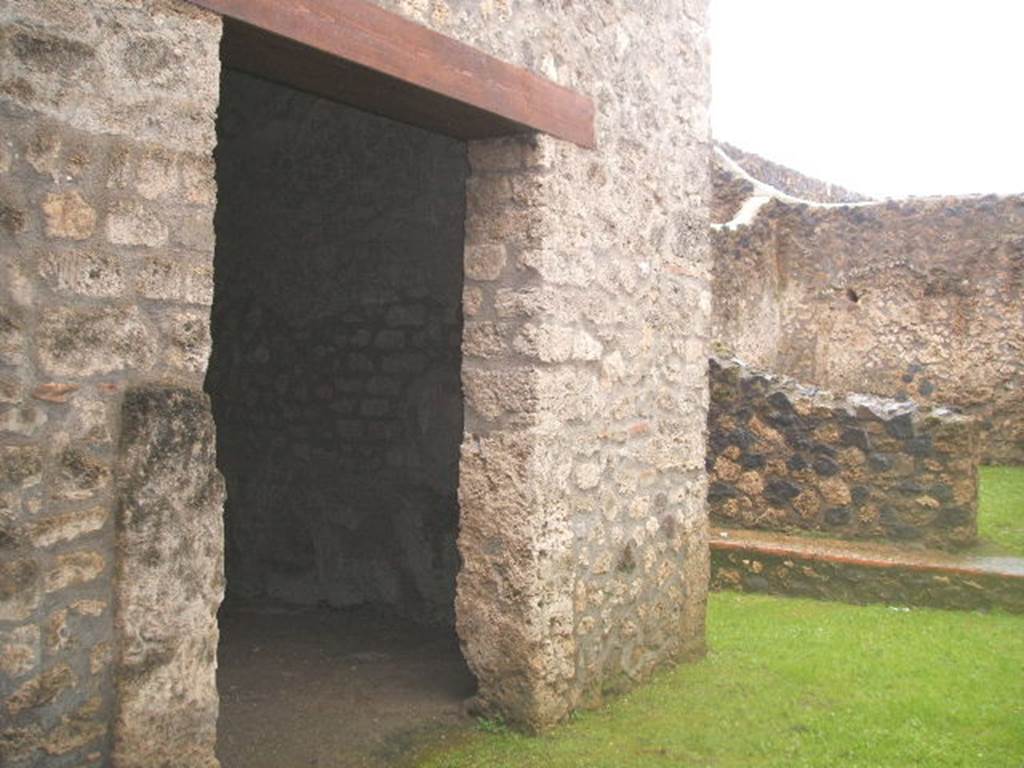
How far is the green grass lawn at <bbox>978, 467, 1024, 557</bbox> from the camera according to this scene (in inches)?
320

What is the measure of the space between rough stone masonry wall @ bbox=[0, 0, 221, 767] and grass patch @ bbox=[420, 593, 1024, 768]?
5.34ft

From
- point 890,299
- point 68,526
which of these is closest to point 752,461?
point 890,299

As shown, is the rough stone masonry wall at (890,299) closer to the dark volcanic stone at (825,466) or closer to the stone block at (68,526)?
the dark volcanic stone at (825,466)

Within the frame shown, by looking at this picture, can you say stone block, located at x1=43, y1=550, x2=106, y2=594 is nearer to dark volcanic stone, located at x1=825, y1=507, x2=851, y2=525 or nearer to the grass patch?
the grass patch

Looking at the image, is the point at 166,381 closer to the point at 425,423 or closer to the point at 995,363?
the point at 425,423

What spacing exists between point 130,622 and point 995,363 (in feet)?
37.9

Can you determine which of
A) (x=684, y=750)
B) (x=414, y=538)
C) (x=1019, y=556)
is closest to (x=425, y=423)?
(x=414, y=538)

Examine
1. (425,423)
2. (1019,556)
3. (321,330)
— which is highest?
(321,330)

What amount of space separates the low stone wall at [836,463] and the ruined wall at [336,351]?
2999 millimetres

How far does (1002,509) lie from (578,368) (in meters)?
6.38

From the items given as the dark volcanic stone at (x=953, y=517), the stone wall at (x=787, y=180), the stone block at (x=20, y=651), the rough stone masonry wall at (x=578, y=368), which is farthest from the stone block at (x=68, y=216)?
the stone wall at (x=787, y=180)

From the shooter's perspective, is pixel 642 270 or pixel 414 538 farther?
pixel 414 538

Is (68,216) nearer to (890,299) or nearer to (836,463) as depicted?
(836,463)

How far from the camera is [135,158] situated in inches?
109
